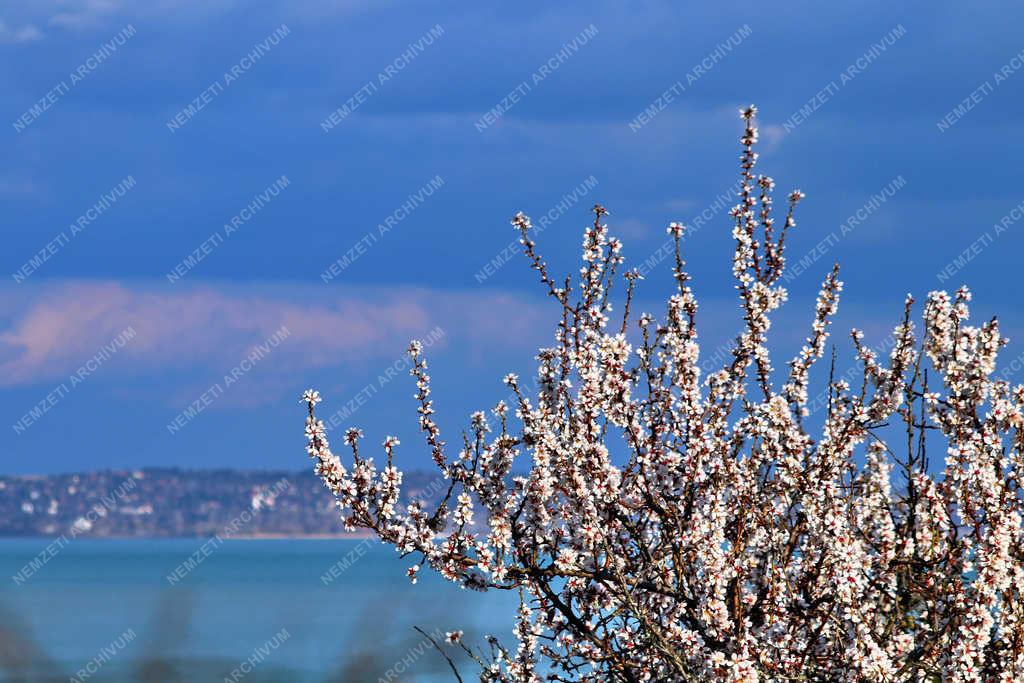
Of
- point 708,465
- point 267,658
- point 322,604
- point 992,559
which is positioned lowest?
point 992,559

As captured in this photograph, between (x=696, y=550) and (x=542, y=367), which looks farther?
(x=542, y=367)

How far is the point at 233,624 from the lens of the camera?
189ft

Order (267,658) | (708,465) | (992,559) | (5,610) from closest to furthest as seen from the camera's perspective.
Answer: (992,559), (708,465), (5,610), (267,658)

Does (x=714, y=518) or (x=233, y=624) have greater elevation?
(x=233, y=624)

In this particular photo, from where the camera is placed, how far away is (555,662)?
8.44 metres

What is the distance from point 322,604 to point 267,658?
5091cm

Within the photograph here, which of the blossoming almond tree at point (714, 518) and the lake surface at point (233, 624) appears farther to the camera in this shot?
the lake surface at point (233, 624)

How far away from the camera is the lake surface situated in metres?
11.8

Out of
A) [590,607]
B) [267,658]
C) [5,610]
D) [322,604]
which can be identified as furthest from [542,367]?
[322,604]

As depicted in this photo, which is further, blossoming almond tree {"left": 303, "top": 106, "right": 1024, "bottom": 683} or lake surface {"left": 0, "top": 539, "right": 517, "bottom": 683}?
lake surface {"left": 0, "top": 539, "right": 517, "bottom": 683}

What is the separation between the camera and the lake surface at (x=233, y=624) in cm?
1183

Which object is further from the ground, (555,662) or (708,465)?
(708,465)

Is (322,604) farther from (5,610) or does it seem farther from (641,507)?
(641,507)

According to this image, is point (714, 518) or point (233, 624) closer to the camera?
point (714, 518)
